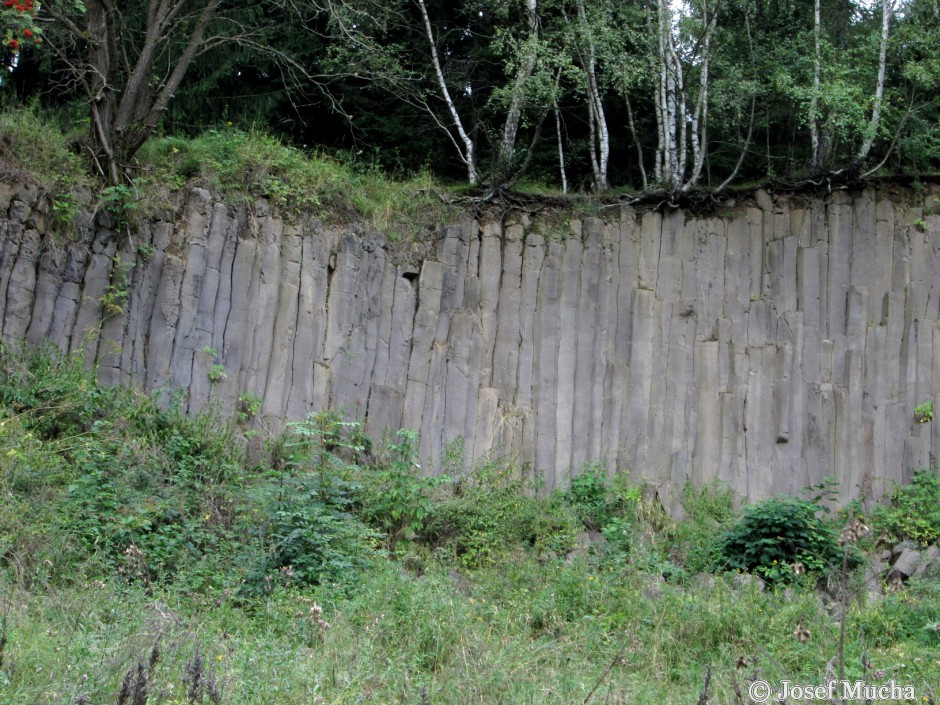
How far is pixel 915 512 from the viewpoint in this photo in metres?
12.2

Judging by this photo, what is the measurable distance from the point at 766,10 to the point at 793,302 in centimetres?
517

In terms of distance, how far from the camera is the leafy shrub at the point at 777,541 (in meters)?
10.3

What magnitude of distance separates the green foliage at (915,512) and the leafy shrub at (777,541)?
1.33 m

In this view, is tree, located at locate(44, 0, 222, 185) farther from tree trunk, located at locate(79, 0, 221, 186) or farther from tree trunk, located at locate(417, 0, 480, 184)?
tree trunk, located at locate(417, 0, 480, 184)

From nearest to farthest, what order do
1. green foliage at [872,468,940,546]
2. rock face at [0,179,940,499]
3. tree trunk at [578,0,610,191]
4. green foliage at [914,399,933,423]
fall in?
rock face at [0,179,940,499]
green foliage at [872,468,940,546]
green foliage at [914,399,933,423]
tree trunk at [578,0,610,191]

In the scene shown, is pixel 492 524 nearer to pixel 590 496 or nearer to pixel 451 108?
pixel 590 496

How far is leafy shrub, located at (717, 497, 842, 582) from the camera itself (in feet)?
33.8

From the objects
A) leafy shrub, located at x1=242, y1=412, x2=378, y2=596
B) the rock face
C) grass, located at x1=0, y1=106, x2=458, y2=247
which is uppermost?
grass, located at x1=0, y1=106, x2=458, y2=247

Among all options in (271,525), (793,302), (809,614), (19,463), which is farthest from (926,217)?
(19,463)

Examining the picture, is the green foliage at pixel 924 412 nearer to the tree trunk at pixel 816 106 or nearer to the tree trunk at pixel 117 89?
the tree trunk at pixel 816 106

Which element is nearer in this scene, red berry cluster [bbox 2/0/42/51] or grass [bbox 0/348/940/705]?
grass [bbox 0/348/940/705]

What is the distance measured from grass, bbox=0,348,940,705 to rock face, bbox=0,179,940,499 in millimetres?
775

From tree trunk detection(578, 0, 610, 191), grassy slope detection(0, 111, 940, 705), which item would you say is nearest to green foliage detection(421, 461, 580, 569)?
grassy slope detection(0, 111, 940, 705)

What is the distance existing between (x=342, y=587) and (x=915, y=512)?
25.1ft
